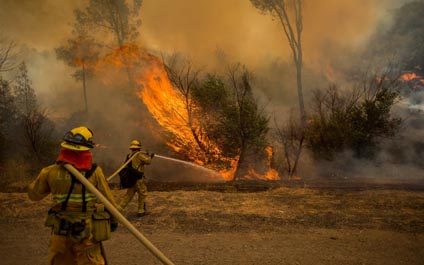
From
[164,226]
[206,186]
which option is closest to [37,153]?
[206,186]

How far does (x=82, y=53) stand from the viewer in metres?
27.9

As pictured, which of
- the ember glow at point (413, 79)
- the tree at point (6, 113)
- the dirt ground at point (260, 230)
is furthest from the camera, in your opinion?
the ember glow at point (413, 79)

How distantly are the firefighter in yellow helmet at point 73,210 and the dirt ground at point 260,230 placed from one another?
1804 mm

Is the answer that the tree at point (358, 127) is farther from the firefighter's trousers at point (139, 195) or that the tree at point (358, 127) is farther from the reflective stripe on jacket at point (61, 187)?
the reflective stripe on jacket at point (61, 187)

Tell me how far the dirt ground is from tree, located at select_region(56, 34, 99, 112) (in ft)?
68.8

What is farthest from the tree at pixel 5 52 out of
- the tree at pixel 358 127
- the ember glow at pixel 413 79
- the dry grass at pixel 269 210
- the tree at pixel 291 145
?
the ember glow at pixel 413 79

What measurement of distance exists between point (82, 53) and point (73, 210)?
2829 centimetres

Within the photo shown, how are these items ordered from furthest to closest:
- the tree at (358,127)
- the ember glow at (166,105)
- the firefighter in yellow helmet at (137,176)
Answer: the ember glow at (166,105), the tree at (358,127), the firefighter in yellow helmet at (137,176)

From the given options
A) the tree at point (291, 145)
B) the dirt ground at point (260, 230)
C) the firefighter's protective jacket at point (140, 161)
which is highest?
the tree at point (291, 145)

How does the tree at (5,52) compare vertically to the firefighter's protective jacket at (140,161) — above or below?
above

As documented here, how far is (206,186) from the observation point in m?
11.5

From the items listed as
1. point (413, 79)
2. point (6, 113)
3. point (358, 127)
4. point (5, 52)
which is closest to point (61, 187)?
point (358, 127)

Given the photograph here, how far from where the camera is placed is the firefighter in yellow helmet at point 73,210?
322 cm

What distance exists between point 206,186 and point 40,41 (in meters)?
29.1
